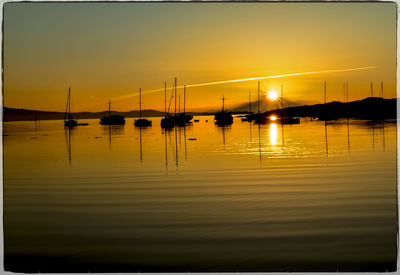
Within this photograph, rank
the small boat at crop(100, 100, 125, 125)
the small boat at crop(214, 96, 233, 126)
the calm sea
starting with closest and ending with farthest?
1. the calm sea
2. the small boat at crop(214, 96, 233, 126)
3. the small boat at crop(100, 100, 125, 125)

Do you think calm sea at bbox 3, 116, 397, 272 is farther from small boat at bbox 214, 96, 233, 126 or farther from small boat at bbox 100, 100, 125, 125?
small boat at bbox 100, 100, 125, 125

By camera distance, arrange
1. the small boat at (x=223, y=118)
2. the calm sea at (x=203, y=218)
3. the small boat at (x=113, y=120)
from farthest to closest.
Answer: the small boat at (x=113, y=120)
the small boat at (x=223, y=118)
the calm sea at (x=203, y=218)

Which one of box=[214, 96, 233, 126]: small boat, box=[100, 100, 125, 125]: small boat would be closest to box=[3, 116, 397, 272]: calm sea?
box=[214, 96, 233, 126]: small boat

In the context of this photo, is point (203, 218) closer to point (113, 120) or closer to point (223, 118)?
point (223, 118)

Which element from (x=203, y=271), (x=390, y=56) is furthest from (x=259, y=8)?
(x=203, y=271)

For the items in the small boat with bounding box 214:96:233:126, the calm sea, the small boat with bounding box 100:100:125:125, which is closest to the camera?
the calm sea

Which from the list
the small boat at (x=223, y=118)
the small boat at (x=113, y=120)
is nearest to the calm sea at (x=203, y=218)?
the small boat at (x=223, y=118)

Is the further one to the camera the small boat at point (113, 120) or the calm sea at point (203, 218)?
the small boat at point (113, 120)

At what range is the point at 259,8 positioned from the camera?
5.56 metres

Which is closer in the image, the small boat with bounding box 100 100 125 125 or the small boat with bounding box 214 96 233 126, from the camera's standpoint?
the small boat with bounding box 214 96 233 126

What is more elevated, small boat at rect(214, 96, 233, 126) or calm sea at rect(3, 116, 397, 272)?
small boat at rect(214, 96, 233, 126)

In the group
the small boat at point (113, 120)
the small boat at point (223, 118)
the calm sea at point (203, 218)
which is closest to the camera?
the calm sea at point (203, 218)

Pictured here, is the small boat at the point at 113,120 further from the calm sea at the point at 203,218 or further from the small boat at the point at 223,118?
the calm sea at the point at 203,218

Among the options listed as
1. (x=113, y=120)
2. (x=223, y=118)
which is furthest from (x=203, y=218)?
(x=113, y=120)
